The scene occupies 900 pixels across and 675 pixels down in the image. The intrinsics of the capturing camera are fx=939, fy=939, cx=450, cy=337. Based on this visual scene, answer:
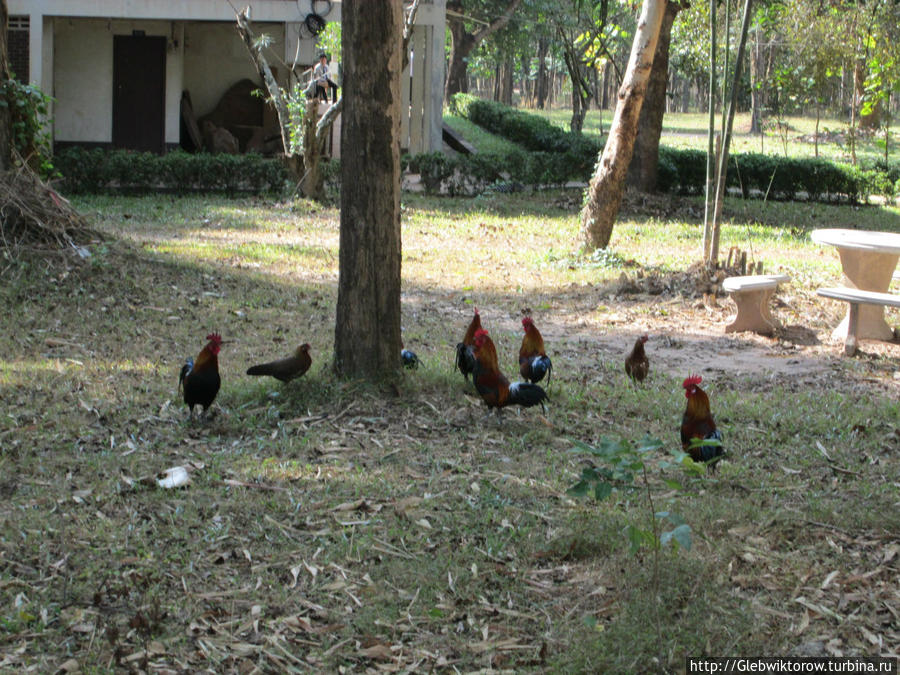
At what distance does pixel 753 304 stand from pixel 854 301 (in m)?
1.26

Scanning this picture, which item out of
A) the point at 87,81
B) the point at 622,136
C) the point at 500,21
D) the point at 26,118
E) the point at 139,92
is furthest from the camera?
the point at 500,21

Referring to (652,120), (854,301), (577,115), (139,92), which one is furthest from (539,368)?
(577,115)

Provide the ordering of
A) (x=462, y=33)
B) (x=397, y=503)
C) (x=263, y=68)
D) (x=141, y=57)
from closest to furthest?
(x=397, y=503) < (x=263, y=68) < (x=141, y=57) < (x=462, y=33)

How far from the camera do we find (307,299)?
10445 mm

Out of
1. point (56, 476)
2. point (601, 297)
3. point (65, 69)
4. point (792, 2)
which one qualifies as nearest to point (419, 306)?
point (601, 297)

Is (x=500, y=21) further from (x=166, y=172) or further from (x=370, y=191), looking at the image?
(x=370, y=191)

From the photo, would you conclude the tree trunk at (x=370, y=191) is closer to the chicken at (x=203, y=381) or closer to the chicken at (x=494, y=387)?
the chicken at (x=494, y=387)

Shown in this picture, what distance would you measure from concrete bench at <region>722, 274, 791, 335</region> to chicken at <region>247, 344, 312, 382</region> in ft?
16.8

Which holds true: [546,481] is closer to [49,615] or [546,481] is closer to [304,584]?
[304,584]

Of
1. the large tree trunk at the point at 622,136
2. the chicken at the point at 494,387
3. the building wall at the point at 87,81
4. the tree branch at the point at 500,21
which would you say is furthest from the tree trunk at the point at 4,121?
the tree branch at the point at 500,21

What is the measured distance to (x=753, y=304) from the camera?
9.95 m

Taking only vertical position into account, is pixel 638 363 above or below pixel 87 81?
below

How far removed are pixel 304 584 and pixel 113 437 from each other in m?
2.25

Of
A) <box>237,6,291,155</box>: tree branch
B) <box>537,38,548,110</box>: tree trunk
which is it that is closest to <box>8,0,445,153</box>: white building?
<box>237,6,291,155</box>: tree branch
